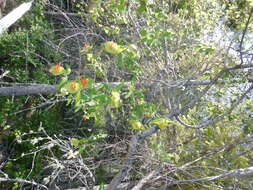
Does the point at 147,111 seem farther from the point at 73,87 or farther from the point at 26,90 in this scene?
the point at 26,90

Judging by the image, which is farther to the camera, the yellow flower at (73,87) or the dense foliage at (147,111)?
the dense foliage at (147,111)

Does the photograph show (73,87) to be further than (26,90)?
No

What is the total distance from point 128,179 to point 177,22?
8.88 ft

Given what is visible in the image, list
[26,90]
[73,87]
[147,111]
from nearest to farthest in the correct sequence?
1. [73,87]
2. [147,111]
3. [26,90]

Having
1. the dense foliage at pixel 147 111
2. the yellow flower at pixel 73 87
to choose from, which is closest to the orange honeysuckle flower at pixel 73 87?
the yellow flower at pixel 73 87

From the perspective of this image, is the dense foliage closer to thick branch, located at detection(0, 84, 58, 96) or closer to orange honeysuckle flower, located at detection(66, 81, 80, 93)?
thick branch, located at detection(0, 84, 58, 96)

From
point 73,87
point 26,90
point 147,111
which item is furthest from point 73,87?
point 26,90

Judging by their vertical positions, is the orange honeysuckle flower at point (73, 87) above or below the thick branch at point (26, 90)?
above

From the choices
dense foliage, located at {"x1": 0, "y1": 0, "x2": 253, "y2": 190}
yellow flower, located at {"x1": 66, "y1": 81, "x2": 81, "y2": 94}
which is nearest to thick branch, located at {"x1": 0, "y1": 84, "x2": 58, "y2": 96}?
dense foliage, located at {"x1": 0, "y1": 0, "x2": 253, "y2": 190}

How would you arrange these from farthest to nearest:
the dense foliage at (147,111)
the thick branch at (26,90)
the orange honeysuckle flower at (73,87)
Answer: the thick branch at (26,90), the dense foliage at (147,111), the orange honeysuckle flower at (73,87)

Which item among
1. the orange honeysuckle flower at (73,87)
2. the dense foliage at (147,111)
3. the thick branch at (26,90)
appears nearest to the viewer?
the orange honeysuckle flower at (73,87)

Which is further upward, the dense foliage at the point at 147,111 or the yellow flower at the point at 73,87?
the yellow flower at the point at 73,87

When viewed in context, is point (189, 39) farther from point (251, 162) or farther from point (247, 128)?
point (251, 162)

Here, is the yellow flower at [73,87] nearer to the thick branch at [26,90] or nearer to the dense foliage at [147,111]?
the dense foliage at [147,111]
